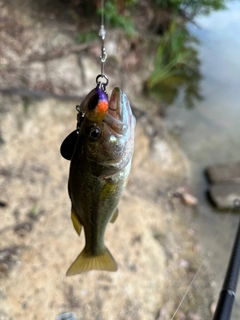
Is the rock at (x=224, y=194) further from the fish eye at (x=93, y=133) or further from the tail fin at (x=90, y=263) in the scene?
the fish eye at (x=93, y=133)

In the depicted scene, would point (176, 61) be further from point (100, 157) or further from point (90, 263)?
point (100, 157)

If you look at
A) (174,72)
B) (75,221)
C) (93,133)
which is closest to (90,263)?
(75,221)

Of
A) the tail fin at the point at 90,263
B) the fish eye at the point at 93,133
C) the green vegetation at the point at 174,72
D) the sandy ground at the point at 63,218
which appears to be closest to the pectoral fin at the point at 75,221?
the tail fin at the point at 90,263

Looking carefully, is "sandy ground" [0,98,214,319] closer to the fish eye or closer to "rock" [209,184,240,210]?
"rock" [209,184,240,210]

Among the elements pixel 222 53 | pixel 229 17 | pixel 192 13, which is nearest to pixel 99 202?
pixel 192 13

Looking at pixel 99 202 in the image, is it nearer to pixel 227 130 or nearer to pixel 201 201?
pixel 201 201

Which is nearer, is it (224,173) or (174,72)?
(224,173)
